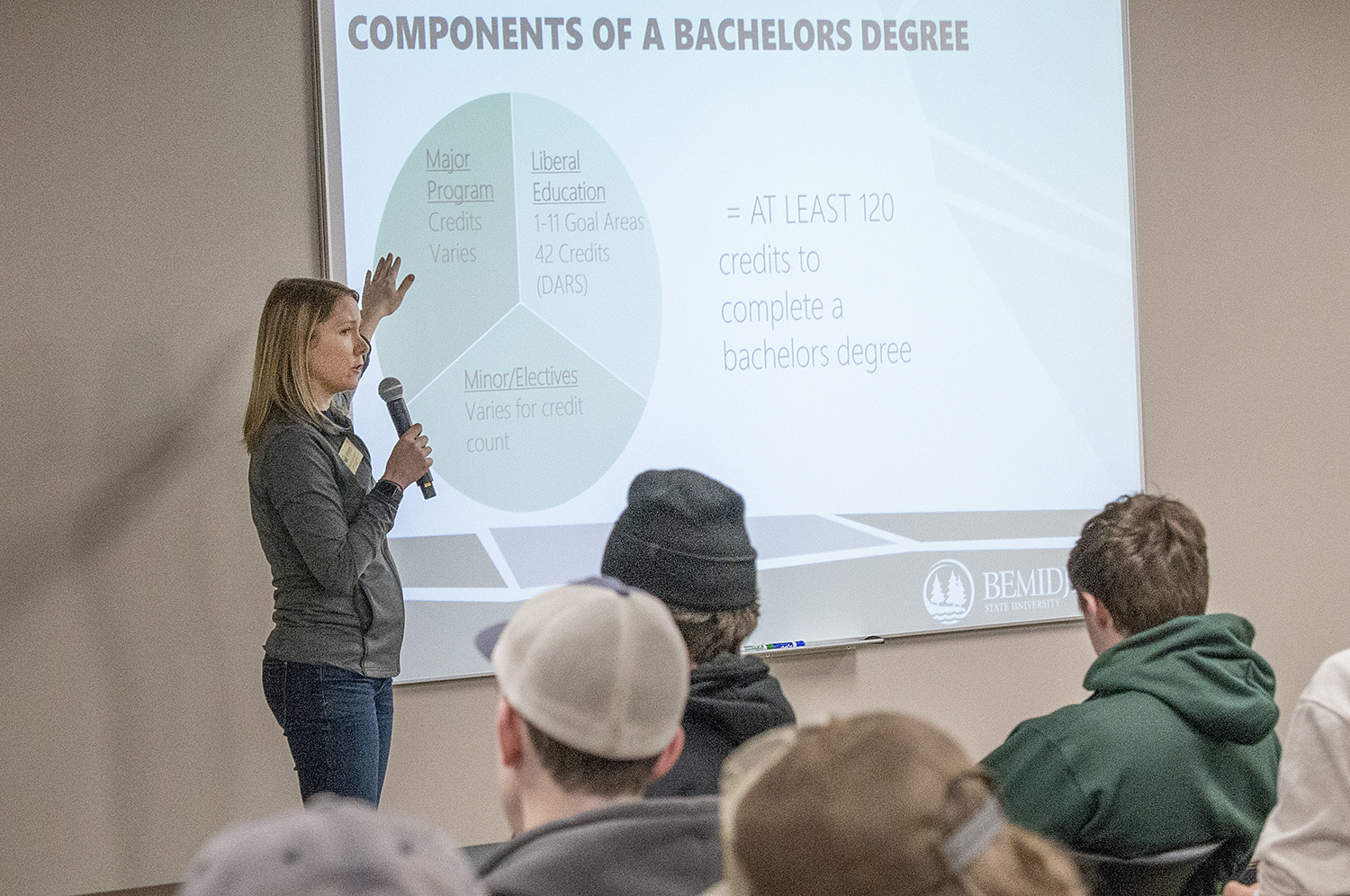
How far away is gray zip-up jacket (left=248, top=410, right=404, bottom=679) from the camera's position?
248cm

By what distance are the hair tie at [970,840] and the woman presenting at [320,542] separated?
193cm

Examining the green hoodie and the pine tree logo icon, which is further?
the pine tree logo icon

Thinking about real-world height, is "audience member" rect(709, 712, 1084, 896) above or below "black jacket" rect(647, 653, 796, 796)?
above

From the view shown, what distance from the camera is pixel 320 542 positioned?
247 cm

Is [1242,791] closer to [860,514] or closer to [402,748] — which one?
[860,514]

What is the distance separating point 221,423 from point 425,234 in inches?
27.9

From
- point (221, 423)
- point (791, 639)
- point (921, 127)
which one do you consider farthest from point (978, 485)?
point (221, 423)

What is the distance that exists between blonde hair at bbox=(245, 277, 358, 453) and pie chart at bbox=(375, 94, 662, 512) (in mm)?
507

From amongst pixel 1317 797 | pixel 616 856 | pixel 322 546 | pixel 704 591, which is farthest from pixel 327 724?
pixel 1317 797

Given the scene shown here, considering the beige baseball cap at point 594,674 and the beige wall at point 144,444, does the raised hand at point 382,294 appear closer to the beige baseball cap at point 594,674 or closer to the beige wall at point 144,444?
the beige wall at point 144,444

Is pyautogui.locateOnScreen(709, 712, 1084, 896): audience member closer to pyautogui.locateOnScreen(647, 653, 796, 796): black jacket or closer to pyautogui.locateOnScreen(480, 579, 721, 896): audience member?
pyautogui.locateOnScreen(480, 579, 721, 896): audience member

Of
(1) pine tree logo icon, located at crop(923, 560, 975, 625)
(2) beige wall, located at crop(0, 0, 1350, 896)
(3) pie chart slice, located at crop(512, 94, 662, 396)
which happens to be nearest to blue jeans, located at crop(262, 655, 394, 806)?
(2) beige wall, located at crop(0, 0, 1350, 896)

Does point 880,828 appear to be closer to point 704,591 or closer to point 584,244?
point 704,591

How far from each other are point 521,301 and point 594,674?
2.14m
